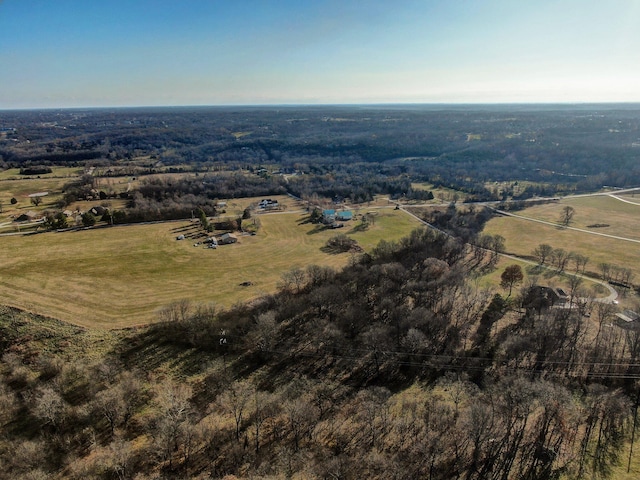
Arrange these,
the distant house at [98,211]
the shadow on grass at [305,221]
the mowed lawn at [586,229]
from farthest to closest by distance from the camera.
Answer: the distant house at [98,211], the shadow on grass at [305,221], the mowed lawn at [586,229]

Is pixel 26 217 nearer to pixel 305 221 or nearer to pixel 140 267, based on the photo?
pixel 140 267

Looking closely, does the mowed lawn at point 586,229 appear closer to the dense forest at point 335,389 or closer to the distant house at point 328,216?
the dense forest at point 335,389

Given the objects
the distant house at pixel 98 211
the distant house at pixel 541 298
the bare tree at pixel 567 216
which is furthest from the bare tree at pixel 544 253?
the distant house at pixel 98 211

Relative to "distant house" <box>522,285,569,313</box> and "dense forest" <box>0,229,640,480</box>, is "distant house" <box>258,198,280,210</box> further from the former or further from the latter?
"distant house" <box>522,285,569,313</box>

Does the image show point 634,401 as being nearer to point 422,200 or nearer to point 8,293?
point 8,293

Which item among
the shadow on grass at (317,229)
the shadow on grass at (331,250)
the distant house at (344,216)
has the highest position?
the distant house at (344,216)

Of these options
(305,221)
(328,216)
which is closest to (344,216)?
(328,216)

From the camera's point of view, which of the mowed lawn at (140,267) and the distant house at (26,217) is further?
the distant house at (26,217)

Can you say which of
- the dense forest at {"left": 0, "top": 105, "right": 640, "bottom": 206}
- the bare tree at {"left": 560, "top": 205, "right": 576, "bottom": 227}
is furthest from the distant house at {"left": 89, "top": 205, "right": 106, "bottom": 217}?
the bare tree at {"left": 560, "top": 205, "right": 576, "bottom": 227}
